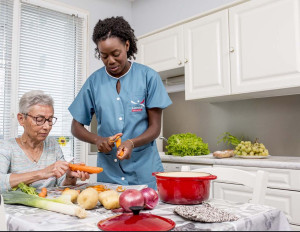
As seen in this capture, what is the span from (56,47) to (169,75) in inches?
52.7

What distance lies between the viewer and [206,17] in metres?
2.86

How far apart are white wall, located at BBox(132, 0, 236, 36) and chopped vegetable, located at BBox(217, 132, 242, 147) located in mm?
1422

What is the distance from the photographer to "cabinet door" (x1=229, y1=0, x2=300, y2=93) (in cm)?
226

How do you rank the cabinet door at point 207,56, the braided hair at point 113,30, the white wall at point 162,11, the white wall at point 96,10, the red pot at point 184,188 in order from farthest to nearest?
the white wall at point 96,10 < the white wall at point 162,11 < the cabinet door at point 207,56 < the braided hair at point 113,30 < the red pot at point 184,188

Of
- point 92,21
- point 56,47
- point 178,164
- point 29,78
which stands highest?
point 92,21

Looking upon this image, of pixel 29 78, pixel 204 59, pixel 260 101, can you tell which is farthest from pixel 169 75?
pixel 29 78

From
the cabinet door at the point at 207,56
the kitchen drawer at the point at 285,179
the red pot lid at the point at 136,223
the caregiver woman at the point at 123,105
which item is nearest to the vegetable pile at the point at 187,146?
the cabinet door at the point at 207,56

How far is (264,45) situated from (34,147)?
1909 millimetres

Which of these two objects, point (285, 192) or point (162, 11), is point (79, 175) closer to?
point (285, 192)

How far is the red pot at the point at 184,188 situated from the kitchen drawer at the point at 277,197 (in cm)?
130

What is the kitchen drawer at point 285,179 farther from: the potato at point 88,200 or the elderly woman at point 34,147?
the potato at point 88,200

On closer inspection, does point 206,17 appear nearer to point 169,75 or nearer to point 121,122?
point 169,75

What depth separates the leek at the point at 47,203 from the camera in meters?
0.81

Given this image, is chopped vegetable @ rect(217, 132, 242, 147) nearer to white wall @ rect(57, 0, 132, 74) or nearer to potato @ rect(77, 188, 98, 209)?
white wall @ rect(57, 0, 132, 74)
